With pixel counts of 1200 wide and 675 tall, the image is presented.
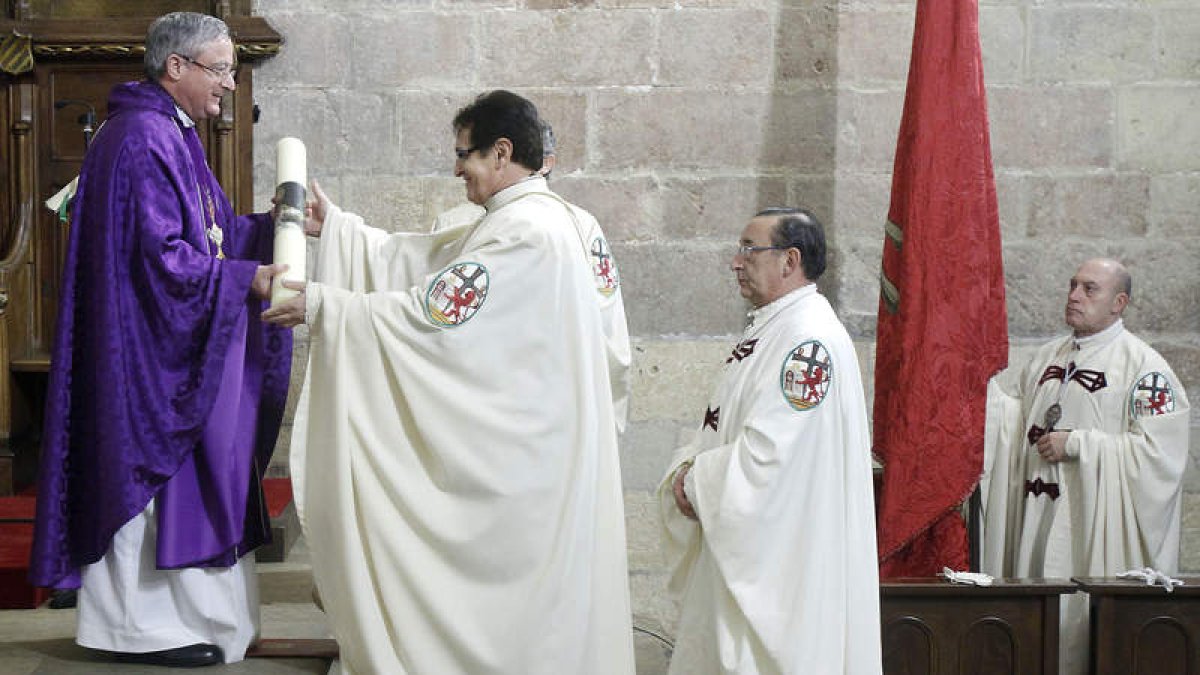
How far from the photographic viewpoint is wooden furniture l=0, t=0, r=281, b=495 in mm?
6684

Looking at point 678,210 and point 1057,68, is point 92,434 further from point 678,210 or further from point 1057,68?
point 1057,68

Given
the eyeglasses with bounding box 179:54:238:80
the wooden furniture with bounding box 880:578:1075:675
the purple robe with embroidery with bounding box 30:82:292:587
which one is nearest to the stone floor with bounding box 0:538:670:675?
the purple robe with embroidery with bounding box 30:82:292:587

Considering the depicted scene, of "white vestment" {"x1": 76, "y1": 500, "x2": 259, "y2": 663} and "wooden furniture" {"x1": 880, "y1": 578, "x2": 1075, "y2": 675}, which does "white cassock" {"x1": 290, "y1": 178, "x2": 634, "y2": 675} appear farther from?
"wooden furniture" {"x1": 880, "y1": 578, "x2": 1075, "y2": 675}

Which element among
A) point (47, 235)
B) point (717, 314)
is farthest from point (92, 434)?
point (717, 314)

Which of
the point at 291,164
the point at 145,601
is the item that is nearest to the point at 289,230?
the point at 291,164

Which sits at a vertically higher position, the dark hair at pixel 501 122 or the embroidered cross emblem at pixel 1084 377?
the dark hair at pixel 501 122

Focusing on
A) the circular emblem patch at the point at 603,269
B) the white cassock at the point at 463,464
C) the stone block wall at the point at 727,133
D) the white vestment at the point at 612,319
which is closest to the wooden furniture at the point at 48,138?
the stone block wall at the point at 727,133

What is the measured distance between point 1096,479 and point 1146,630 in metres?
0.91

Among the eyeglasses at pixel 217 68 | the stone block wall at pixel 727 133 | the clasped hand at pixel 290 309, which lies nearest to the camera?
the clasped hand at pixel 290 309

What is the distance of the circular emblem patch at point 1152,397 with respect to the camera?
19.5ft

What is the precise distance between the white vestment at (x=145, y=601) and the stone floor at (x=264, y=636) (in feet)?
0.30

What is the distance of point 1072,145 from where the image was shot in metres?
7.00

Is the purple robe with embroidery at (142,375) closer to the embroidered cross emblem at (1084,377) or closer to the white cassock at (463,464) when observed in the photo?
the white cassock at (463,464)

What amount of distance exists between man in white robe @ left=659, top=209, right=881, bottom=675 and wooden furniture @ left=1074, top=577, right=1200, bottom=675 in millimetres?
1285
